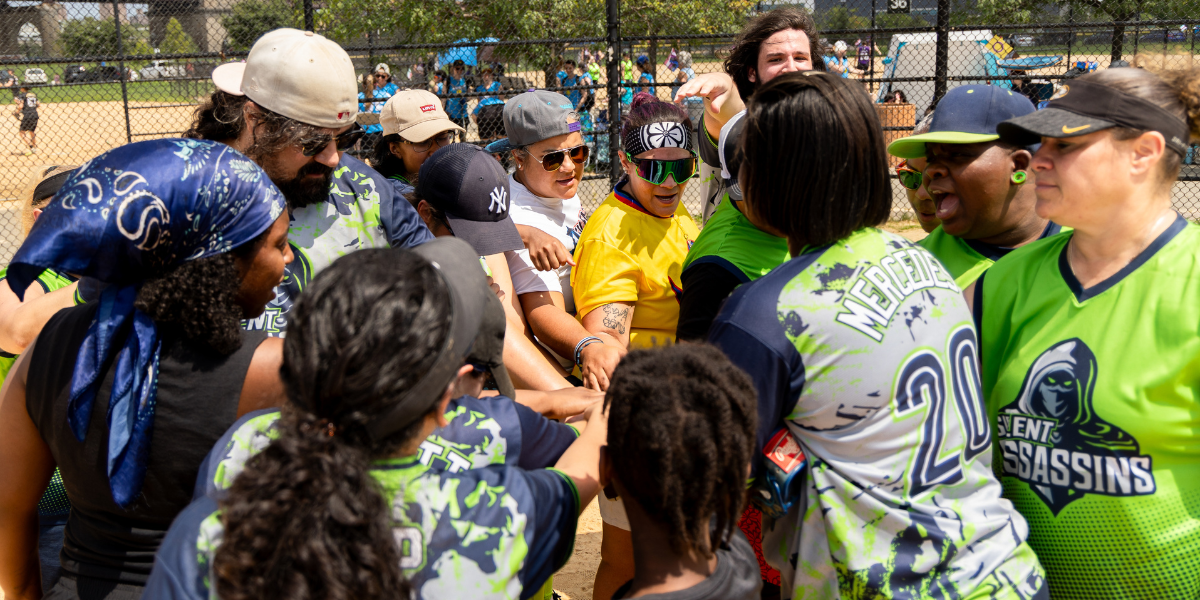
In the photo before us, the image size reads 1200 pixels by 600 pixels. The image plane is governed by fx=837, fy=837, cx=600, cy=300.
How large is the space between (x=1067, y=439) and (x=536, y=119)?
2529 millimetres

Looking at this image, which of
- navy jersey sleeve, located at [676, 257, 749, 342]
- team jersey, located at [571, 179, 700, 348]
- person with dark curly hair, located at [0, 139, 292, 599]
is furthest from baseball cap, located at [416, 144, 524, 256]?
person with dark curly hair, located at [0, 139, 292, 599]

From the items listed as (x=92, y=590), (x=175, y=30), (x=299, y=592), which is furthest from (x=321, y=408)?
(x=175, y=30)

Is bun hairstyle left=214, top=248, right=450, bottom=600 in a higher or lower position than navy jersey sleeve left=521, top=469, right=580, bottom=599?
higher

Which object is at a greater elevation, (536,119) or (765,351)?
(536,119)

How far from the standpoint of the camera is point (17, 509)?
6.14 feet

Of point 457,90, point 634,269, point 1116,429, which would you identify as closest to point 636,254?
point 634,269

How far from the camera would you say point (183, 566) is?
1.30 m

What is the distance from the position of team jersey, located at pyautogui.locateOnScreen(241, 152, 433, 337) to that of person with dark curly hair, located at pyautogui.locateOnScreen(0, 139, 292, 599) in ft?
1.89

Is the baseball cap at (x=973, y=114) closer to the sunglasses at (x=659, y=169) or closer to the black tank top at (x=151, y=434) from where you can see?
the sunglasses at (x=659, y=169)

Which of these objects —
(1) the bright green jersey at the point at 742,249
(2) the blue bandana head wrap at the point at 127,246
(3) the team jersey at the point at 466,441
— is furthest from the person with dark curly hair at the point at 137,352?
(1) the bright green jersey at the point at 742,249

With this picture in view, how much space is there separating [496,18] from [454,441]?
1797 centimetres

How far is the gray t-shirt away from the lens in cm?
149

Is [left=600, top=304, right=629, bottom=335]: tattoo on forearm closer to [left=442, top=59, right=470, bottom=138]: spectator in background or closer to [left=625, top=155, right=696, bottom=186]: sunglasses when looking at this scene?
[left=625, top=155, right=696, bottom=186]: sunglasses

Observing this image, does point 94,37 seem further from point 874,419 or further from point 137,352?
point 874,419
